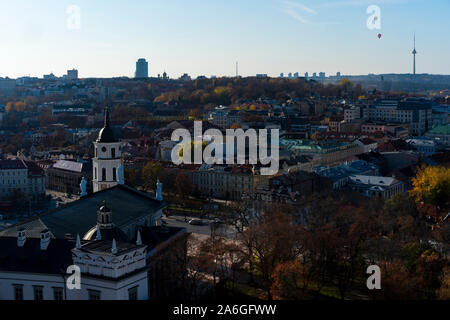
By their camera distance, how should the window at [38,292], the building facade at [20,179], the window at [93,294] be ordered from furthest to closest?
1. the building facade at [20,179]
2. the window at [38,292]
3. the window at [93,294]

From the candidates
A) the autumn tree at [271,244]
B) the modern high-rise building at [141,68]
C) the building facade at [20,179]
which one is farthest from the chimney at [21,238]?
the modern high-rise building at [141,68]

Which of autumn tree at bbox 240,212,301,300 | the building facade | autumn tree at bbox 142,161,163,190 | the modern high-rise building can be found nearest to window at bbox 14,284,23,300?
autumn tree at bbox 240,212,301,300

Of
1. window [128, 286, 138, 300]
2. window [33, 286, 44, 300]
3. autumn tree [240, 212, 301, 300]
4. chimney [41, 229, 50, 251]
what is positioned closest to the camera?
window [128, 286, 138, 300]

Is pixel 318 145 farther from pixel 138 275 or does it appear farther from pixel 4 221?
pixel 138 275

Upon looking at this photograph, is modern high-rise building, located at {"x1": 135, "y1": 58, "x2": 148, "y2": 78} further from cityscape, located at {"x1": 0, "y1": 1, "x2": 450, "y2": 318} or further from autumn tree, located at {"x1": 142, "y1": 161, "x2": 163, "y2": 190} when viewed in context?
autumn tree, located at {"x1": 142, "y1": 161, "x2": 163, "y2": 190}

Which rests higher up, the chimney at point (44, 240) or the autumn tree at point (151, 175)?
the chimney at point (44, 240)

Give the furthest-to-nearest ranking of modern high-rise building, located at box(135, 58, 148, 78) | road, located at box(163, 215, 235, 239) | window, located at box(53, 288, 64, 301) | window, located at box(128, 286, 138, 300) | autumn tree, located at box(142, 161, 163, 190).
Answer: modern high-rise building, located at box(135, 58, 148, 78) < autumn tree, located at box(142, 161, 163, 190) < road, located at box(163, 215, 235, 239) < window, located at box(53, 288, 64, 301) < window, located at box(128, 286, 138, 300)

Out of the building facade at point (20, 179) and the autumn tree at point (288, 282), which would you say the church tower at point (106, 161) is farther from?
the building facade at point (20, 179)

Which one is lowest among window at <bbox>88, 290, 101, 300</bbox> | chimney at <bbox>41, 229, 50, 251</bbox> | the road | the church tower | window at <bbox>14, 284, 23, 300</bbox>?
the road
